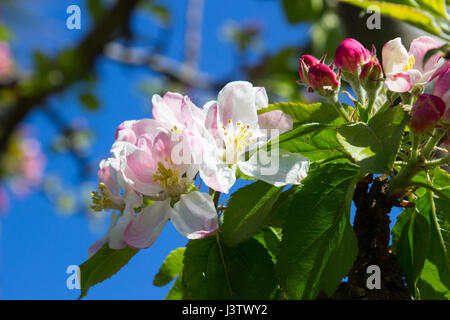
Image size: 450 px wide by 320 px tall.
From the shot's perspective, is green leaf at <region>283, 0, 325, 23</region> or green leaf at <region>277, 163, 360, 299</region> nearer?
green leaf at <region>277, 163, 360, 299</region>

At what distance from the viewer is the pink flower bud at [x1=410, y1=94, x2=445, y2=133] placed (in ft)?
1.82

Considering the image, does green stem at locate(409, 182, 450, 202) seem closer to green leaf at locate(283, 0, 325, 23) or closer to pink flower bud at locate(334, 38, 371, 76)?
pink flower bud at locate(334, 38, 371, 76)

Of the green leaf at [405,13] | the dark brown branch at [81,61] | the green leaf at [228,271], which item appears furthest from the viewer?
the dark brown branch at [81,61]

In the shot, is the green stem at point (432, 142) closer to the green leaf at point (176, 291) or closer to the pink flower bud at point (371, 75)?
the pink flower bud at point (371, 75)

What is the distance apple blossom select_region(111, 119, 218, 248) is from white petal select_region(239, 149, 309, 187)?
63 mm

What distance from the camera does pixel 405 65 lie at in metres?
0.65

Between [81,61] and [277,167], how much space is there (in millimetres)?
2509

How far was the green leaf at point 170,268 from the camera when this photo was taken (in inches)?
30.0

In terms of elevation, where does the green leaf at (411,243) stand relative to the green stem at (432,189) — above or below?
below

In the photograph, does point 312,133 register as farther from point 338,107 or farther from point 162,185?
point 162,185

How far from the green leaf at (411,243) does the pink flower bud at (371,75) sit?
164 millimetres

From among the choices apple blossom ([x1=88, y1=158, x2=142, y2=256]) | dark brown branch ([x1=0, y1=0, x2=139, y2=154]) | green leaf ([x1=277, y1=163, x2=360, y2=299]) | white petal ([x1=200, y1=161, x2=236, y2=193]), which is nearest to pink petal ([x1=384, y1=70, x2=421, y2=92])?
green leaf ([x1=277, y1=163, x2=360, y2=299])

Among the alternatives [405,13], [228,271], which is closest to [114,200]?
[228,271]

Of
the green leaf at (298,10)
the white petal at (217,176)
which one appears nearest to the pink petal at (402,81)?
the white petal at (217,176)
